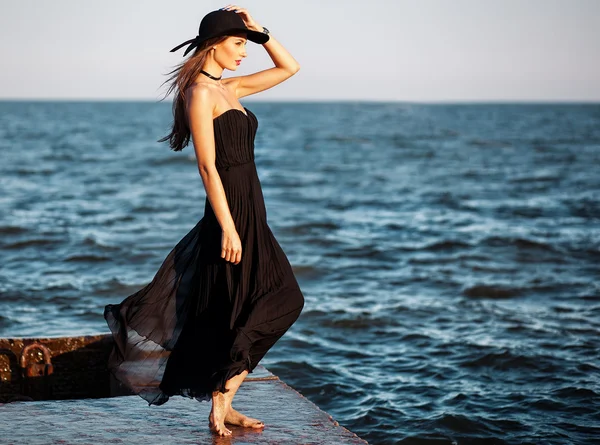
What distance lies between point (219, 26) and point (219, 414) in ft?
6.38

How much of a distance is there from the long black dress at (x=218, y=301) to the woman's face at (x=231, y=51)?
239mm

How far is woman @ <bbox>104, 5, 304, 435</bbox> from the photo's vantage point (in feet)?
13.9

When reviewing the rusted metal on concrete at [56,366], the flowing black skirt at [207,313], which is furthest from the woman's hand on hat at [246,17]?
the rusted metal on concrete at [56,366]

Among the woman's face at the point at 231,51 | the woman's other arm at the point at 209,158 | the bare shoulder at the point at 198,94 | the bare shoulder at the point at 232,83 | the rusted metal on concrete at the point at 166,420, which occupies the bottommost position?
the rusted metal on concrete at the point at 166,420

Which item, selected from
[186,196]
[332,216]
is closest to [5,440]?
[332,216]

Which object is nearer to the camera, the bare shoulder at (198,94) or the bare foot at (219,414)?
the bare shoulder at (198,94)

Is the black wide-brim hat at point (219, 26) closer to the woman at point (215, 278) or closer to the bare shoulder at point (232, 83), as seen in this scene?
the woman at point (215, 278)

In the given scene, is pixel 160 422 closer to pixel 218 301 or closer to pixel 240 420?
pixel 240 420

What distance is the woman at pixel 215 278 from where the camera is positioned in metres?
4.23

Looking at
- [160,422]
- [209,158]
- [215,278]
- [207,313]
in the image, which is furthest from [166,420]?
[209,158]

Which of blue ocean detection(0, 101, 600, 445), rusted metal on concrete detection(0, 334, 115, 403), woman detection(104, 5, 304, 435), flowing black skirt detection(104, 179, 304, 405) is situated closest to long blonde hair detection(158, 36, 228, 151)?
woman detection(104, 5, 304, 435)

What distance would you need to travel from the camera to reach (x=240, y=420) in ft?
15.0

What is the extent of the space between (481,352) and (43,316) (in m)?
5.15

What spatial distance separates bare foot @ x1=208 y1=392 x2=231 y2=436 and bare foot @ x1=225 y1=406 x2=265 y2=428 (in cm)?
9
